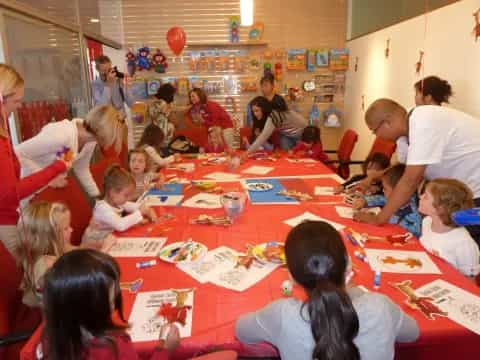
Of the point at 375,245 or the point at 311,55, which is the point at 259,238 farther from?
the point at 311,55

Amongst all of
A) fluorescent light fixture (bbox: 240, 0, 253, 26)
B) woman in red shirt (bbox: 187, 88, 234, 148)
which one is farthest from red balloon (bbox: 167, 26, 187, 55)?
fluorescent light fixture (bbox: 240, 0, 253, 26)

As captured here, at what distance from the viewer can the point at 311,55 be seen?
17.0 feet

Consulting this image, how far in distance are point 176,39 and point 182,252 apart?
3.89 metres

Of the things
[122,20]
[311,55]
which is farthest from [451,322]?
[122,20]

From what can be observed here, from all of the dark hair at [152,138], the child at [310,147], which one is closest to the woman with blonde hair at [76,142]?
the dark hair at [152,138]

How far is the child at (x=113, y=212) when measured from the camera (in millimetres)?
1807

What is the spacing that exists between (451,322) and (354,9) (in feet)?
16.1

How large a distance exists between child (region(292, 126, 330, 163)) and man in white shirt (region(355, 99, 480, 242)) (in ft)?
5.42

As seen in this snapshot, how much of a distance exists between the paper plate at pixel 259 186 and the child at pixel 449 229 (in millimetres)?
1051

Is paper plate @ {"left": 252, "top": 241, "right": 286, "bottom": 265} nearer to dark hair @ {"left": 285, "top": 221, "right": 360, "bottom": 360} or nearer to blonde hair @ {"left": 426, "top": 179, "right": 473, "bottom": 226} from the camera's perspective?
dark hair @ {"left": 285, "top": 221, "right": 360, "bottom": 360}

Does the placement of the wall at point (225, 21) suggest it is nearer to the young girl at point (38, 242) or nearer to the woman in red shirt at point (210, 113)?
the woman in red shirt at point (210, 113)

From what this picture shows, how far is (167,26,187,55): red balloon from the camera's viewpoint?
187 inches

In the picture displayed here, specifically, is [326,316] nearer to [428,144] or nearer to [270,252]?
[270,252]

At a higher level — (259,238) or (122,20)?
(122,20)
